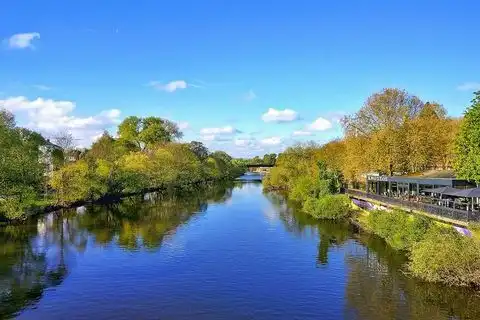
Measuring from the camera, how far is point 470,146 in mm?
37219

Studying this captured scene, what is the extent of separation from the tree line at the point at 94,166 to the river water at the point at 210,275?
19.7 feet

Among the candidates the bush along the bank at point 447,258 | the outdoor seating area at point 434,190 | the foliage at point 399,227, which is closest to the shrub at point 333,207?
the outdoor seating area at point 434,190

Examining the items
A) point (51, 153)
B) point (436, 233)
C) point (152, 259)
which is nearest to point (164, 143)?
point (51, 153)

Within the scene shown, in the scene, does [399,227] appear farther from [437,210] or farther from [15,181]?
[15,181]

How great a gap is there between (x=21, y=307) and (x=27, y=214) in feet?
112

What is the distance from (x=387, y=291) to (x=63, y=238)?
30.3m

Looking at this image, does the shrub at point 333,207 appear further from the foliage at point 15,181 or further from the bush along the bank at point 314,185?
the foliage at point 15,181

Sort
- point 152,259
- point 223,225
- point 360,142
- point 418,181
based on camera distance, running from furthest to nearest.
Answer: point 360,142, point 223,225, point 418,181, point 152,259

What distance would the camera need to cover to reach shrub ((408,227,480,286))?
26.3 meters

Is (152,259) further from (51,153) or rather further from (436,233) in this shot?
(51,153)

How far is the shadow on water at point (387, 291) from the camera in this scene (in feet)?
78.9

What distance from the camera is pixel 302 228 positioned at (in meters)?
51.7

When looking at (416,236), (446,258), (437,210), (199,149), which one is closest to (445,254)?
(446,258)

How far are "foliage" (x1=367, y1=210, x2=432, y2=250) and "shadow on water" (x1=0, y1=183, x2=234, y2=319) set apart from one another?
63.1 ft
